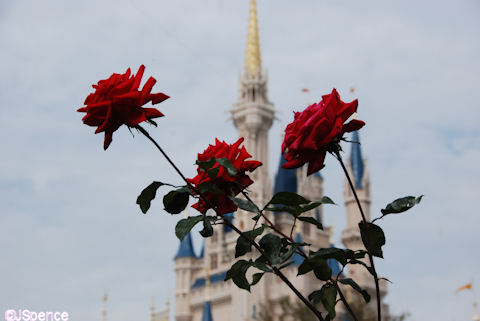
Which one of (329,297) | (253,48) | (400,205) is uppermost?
(253,48)

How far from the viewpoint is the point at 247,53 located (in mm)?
48531

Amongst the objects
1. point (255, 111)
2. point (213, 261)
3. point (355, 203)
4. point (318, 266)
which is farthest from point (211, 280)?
point (318, 266)

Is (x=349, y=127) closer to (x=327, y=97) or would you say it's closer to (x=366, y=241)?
(x=327, y=97)

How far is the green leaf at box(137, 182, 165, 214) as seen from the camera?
235 cm

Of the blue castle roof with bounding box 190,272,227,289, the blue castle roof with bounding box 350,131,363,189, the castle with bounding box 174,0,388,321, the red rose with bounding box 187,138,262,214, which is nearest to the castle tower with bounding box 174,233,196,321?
the castle with bounding box 174,0,388,321

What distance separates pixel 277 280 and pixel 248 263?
39.4 meters

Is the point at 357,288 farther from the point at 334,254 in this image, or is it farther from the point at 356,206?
the point at 356,206

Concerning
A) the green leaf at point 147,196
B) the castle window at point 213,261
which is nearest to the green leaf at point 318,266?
the green leaf at point 147,196

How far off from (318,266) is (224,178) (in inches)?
17.1

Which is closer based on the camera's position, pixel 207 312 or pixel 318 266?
pixel 318 266

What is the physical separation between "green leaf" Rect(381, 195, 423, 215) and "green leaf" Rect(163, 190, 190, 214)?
2.14 ft

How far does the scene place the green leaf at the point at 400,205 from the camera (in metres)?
2.33

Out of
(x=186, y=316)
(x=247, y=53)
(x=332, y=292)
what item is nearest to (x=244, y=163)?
(x=332, y=292)

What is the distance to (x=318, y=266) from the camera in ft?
7.03
